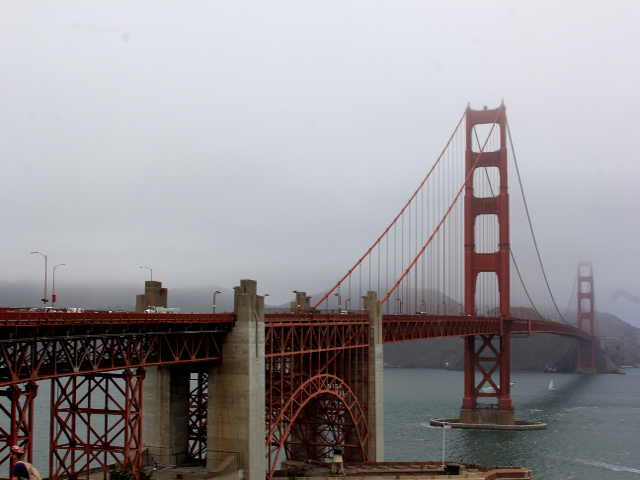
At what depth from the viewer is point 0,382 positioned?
20.9m

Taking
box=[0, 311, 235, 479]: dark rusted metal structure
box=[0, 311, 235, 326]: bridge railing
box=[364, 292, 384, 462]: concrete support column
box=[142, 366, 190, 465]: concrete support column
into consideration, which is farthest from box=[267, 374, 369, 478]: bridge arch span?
box=[0, 311, 235, 326]: bridge railing

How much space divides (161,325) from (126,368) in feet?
9.04

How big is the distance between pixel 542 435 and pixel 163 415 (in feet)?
170

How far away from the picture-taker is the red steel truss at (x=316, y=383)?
38781 mm

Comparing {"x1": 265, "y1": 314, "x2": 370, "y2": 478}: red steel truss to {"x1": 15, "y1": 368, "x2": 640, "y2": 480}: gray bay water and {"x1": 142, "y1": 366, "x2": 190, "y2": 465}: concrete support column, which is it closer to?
{"x1": 142, "y1": 366, "x2": 190, "y2": 465}: concrete support column

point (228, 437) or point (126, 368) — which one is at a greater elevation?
point (126, 368)

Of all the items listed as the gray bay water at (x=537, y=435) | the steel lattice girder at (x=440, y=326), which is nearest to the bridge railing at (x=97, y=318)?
the steel lattice girder at (x=440, y=326)

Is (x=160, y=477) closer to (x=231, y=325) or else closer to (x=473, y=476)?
(x=231, y=325)

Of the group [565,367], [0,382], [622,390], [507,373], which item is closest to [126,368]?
[0,382]

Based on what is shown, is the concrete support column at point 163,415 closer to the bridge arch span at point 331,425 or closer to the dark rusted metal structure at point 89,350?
the dark rusted metal structure at point 89,350

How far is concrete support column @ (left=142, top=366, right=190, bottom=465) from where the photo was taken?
37.2 meters

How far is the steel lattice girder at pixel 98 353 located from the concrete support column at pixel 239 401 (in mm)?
1049

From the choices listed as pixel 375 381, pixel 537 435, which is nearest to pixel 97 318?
pixel 375 381

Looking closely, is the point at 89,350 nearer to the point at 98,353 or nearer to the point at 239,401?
the point at 98,353
